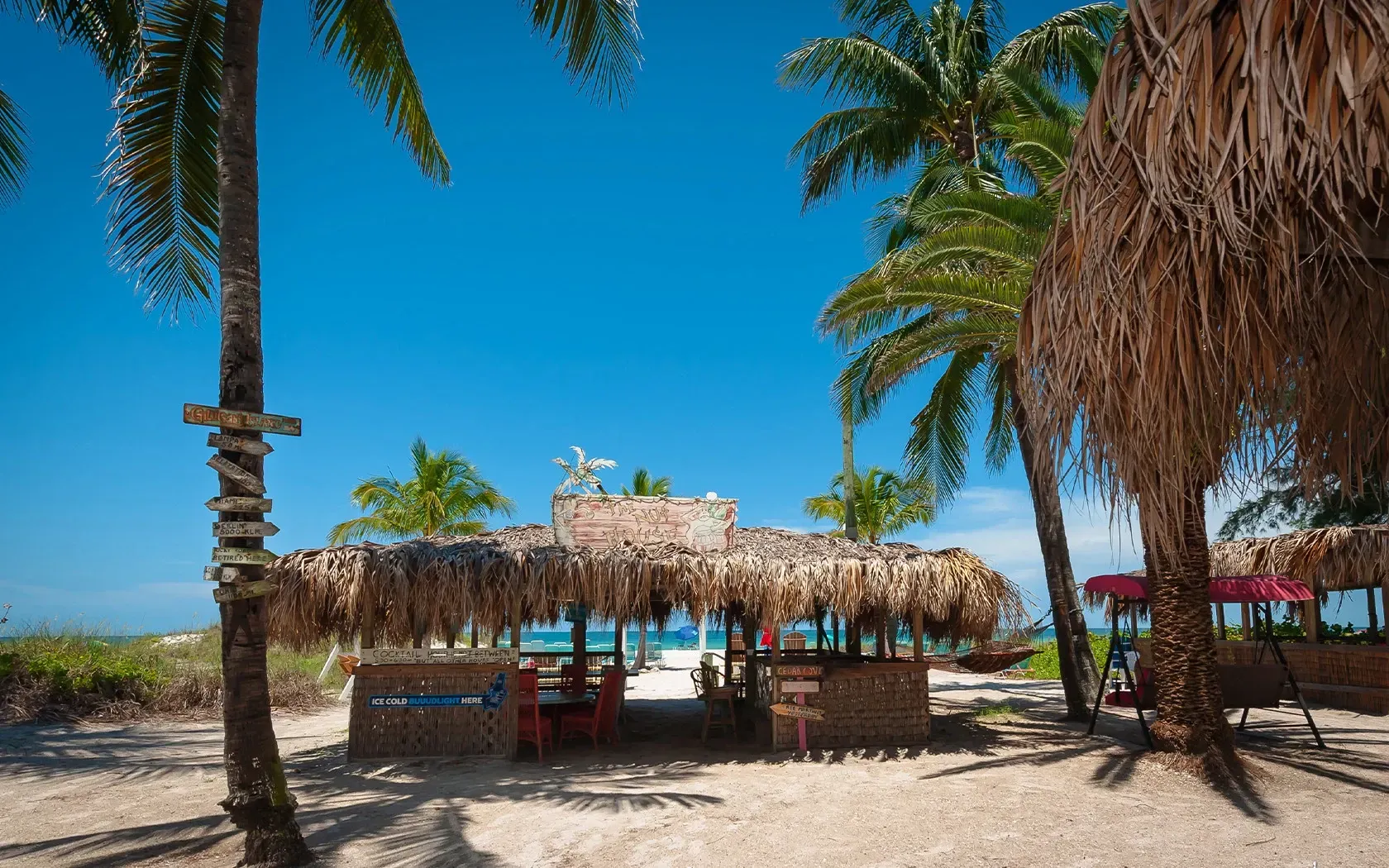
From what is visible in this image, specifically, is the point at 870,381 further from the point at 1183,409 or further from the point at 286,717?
the point at 286,717

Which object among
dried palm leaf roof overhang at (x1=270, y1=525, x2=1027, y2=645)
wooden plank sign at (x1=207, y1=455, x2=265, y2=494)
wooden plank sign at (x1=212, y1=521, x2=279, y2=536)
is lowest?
dried palm leaf roof overhang at (x1=270, y1=525, x2=1027, y2=645)

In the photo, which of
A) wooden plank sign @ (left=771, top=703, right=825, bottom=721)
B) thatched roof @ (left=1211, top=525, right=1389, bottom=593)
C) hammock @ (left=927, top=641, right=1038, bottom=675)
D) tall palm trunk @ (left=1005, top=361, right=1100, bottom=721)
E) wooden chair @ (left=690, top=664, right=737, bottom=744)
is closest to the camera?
wooden plank sign @ (left=771, top=703, right=825, bottom=721)

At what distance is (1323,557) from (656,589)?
10684 mm

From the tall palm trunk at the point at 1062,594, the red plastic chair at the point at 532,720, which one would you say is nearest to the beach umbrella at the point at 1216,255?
the red plastic chair at the point at 532,720

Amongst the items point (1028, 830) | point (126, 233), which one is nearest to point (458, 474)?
point (126, 233)

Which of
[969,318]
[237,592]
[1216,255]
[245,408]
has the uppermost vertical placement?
[969,318]

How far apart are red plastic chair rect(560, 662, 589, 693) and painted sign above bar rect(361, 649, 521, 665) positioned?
2615 mm

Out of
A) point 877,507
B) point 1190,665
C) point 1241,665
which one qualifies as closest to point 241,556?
point 1190,665

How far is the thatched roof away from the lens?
12.8m

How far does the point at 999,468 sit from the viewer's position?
A: 1507cm

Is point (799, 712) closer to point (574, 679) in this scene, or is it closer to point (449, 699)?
point (449, 699)

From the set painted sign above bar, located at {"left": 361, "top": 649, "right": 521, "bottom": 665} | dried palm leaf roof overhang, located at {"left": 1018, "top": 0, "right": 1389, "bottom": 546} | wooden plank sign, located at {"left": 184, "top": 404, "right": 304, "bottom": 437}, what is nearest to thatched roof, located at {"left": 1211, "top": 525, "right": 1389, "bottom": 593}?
painted sign above bar, located at {"left": 361, "top": 649, "right": 521, "bottom": 665}

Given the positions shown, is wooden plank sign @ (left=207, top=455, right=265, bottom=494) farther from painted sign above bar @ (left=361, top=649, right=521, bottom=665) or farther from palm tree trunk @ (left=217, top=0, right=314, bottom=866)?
painted sign above bar @ (left=361, top=649, right=521, bottom=665)

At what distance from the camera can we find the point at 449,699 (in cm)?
934
